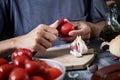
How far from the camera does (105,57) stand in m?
1.01

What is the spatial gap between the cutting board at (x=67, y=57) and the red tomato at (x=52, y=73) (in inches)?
6.4

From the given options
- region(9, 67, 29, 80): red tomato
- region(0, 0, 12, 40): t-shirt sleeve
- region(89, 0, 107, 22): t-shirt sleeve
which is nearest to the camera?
region(9, 67, 29, 80): red tomato

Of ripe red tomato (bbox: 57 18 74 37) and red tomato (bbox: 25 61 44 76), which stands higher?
red tomato (bbox: 25 61 44 76)

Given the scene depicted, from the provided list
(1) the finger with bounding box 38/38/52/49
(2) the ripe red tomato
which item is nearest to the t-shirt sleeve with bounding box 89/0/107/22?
(2) the ripe red tomato

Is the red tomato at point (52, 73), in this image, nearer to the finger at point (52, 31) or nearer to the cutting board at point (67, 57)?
the cutting board at point (67, 57)

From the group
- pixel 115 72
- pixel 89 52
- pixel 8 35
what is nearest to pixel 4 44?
pixel 8 35

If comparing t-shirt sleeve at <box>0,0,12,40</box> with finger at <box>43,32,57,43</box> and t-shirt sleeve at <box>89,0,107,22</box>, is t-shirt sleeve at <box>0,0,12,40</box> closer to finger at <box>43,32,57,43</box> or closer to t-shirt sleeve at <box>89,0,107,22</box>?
finger at <box>43,32,57,43</box>

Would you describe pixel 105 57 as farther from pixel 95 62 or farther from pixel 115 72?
pixel 115 72

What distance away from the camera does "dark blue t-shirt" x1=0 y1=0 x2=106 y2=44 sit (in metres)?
1.29

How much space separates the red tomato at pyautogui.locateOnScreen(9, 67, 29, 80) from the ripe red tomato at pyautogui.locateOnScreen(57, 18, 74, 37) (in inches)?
17.2

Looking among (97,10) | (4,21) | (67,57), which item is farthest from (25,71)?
(97,10)

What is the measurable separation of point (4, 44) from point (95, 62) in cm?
38

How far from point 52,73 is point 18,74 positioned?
4.3 inches

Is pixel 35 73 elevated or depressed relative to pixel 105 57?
Answer: elevated
